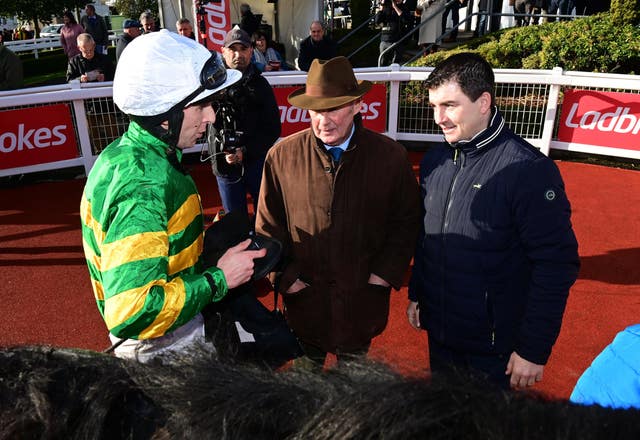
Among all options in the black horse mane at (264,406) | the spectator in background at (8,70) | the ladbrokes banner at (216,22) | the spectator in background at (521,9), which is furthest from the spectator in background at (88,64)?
the spectator in background at (521,9)

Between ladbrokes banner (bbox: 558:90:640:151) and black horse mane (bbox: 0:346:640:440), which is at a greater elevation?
black horse mane (bbox: 0:346:640:440)

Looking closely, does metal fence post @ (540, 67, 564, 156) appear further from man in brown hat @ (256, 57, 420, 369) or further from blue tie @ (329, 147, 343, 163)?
blue tie @ (329, 147, 343, 163)

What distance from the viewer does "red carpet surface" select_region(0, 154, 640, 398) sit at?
428cm

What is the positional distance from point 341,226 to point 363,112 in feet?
19.7

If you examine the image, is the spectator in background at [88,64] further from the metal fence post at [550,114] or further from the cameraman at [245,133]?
Result: the metal fence post at [550,114]

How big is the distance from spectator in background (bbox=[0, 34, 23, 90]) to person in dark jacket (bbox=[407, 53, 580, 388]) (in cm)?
802

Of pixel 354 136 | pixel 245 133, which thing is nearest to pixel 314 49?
pixel 245 133

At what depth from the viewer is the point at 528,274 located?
2.50 m

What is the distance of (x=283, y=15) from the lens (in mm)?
16547

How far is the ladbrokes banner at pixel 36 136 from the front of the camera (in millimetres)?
7168

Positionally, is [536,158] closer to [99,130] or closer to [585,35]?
[99,130]

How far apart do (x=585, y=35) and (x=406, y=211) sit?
9577 mm

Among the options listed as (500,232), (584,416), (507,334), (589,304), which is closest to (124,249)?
(584,416)

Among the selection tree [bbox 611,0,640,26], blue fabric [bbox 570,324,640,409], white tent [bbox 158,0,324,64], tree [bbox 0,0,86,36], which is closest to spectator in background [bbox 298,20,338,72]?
white tent [bbox 158,0,324,64]
